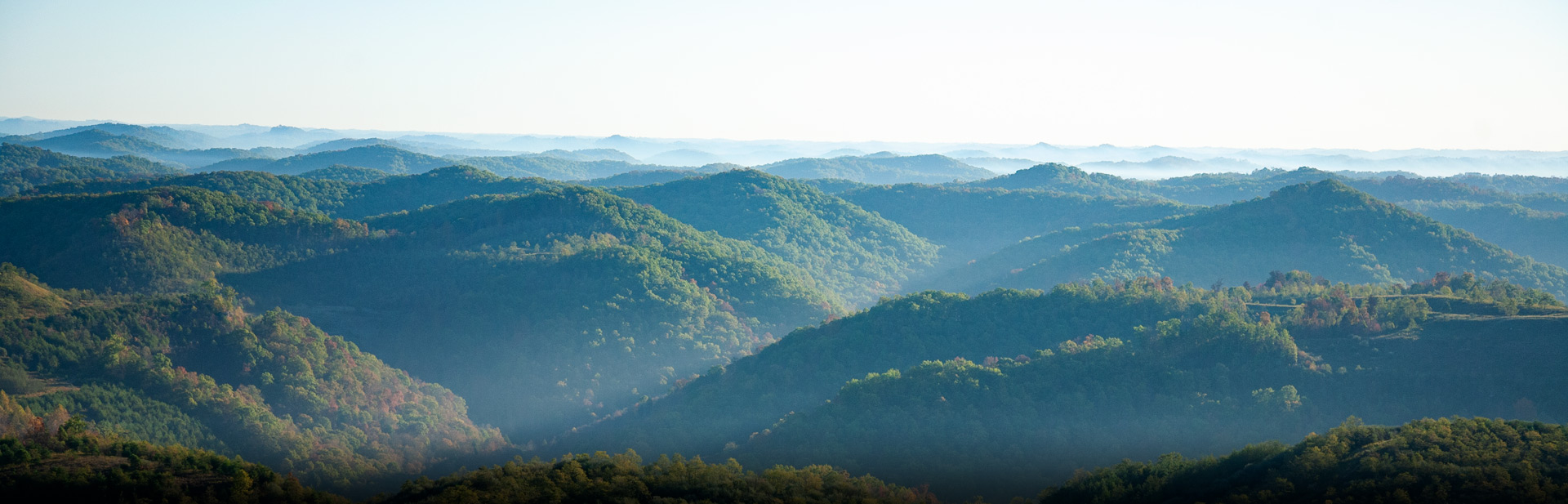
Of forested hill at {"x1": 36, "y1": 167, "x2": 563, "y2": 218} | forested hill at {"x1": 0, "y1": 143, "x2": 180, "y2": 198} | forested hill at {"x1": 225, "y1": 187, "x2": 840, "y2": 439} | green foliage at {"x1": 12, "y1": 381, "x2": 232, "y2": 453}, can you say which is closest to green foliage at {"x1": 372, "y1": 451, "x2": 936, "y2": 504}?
green foliage at {"x1": 12, "y1": 381, "x2": 232, "y2": 453}

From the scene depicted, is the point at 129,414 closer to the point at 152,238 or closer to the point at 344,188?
the point at 152,238

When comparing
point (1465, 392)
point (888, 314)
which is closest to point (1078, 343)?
point (888, 314)

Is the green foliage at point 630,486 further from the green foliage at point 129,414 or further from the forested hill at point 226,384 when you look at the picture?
the green foliage at point 129,414

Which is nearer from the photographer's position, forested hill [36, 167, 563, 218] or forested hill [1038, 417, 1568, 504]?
forested hill [1038, 417, 1568, 504]

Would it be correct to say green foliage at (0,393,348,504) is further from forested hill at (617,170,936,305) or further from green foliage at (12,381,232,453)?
forested hill at (617,170,936,305)

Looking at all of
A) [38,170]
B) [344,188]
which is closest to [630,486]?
[344,188]

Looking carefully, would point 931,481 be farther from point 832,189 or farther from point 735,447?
point 832,189

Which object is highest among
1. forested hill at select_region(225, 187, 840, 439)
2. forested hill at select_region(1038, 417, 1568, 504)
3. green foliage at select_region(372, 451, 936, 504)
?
forested hill at select_region(1038, 417, 1568, 504)
